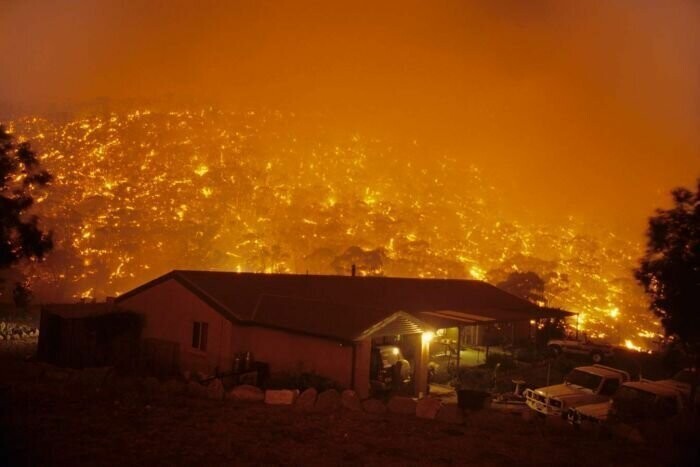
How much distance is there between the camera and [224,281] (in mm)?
22953

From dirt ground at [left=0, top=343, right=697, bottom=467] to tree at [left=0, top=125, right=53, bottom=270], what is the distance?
390cm

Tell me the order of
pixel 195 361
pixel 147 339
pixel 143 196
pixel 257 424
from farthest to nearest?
1. pixel 143 196
2. pixel 147 339
3. pixel 195 361
4. pixel 257 424

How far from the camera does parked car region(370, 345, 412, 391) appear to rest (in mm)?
17578

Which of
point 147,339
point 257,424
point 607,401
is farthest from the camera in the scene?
point 147,339

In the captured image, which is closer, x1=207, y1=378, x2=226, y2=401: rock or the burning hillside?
x1=207, y1=378, x2=226, y2=401: rock

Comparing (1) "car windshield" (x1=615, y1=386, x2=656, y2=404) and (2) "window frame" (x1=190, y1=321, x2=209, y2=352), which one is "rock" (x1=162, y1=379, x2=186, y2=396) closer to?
(2) "window frame" (x1=190, y1=321, x2=209, y2=352)

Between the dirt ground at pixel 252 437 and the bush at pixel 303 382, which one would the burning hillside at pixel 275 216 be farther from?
the dirt ground at pixel 252 437

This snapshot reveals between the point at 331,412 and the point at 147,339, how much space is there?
11.1 m

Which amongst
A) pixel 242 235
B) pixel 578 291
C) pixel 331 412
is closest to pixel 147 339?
pixel 331 412

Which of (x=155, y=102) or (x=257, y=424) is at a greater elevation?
(x=155, y=102)

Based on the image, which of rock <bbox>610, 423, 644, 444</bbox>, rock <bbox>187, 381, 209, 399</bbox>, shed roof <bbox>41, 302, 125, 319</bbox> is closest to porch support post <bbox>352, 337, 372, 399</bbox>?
rock <bbox>187, 381, 209, 399</bbox>

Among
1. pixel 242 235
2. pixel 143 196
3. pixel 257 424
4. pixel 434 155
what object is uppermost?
pixel 434 155

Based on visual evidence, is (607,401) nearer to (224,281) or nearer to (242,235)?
(224,281)

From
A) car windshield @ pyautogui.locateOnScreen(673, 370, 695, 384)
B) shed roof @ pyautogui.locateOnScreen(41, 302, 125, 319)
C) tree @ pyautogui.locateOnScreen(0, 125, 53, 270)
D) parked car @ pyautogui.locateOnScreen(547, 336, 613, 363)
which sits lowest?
car windshield @ pyautogui.locateOnScreen(673, 370, 695, 384)
